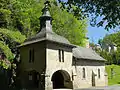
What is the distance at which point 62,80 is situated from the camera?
34.3 meters

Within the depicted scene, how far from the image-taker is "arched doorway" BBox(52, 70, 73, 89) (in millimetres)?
33228

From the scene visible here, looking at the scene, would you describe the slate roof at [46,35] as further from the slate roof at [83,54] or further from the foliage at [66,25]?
the foliage at [66,25]

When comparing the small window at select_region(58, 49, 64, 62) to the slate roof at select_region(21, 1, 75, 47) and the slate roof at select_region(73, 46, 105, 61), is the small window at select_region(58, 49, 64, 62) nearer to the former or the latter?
Result: the slate roof at select_region(21, 1, 75, 47)

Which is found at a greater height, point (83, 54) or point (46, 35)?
point (46, 35)

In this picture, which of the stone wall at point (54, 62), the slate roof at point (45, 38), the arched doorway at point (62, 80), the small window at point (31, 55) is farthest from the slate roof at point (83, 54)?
the small window at point (31, 55)

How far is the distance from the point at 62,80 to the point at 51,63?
526 centimetres

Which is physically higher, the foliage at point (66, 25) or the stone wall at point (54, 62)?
the foliage at point (66, 25)

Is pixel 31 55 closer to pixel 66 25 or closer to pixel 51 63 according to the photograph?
pixel 51 63

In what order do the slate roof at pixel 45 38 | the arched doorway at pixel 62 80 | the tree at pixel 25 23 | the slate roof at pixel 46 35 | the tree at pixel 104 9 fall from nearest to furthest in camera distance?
the tree at pixel 104 9 < the tree at pixel 25 23 < the slate roof at pixel 45 38 < the slate roof at pixel 46 35 < the arched doorway at pixel 62 80

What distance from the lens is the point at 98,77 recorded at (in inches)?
1578

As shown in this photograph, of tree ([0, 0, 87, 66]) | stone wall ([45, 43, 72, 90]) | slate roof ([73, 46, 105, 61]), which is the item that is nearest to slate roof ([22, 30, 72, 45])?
stone wall ([45, 43, 72, 90])

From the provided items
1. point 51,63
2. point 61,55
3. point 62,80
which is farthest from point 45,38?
point 62,80

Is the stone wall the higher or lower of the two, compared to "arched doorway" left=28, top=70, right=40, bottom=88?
higher

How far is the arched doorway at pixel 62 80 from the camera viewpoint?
33228 millimetres
